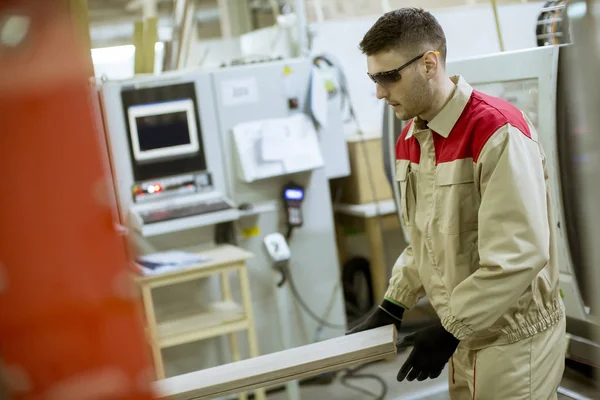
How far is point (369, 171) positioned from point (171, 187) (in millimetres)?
1210

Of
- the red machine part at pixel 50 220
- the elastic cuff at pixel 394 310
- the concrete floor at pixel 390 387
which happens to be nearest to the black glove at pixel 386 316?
the elastic cuff at pixel 394 310

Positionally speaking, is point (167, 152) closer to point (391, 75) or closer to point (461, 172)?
point (391, 75)

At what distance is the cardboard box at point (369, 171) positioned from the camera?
4.00 meters

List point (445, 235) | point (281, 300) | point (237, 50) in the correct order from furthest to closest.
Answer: point (237, 50) → point (281, 300) → point (445, 235)

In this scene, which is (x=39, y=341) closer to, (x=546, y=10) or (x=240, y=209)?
(x=546, y=10)

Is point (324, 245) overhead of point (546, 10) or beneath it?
beneath

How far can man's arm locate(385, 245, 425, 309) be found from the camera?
6.15ft

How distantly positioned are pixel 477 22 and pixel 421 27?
141 inches

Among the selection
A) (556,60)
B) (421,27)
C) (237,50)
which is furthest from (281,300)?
(237,50)

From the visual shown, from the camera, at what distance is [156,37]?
360cm

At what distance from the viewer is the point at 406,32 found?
167 centimetres

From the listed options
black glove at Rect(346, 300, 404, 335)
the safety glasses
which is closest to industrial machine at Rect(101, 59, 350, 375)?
black glove at Rect(346, 300, 404, 335)

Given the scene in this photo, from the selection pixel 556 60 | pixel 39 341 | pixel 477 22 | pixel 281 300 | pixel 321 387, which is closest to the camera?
pixel 39 341

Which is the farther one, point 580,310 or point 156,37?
point 156,37
